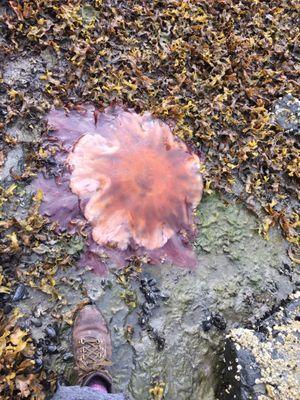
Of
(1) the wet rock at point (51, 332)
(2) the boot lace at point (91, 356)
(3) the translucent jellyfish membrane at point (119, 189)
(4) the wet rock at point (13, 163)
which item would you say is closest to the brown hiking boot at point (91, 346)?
(2) the boot lace at point (91, 356)

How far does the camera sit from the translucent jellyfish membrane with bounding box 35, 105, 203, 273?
3490 millimetres

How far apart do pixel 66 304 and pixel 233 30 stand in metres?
3.27

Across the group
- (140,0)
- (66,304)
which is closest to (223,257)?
(66,304)

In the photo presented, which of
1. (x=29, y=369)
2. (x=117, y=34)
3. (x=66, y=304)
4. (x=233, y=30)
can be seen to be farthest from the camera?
(x=233, y=30)

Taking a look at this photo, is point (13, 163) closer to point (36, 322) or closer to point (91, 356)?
point (36, 322)

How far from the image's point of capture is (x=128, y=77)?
416cm

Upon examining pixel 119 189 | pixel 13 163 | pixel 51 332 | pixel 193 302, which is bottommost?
pixel 51 332

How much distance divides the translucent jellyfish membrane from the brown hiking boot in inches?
14.5

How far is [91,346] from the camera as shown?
315cm

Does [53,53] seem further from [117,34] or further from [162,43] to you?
[162,43]

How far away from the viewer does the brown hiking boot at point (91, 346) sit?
10.1ft

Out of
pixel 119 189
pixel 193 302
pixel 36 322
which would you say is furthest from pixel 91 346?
pixel 119 189

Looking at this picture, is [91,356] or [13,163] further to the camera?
[13,163]

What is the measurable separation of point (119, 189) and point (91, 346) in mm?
1201
